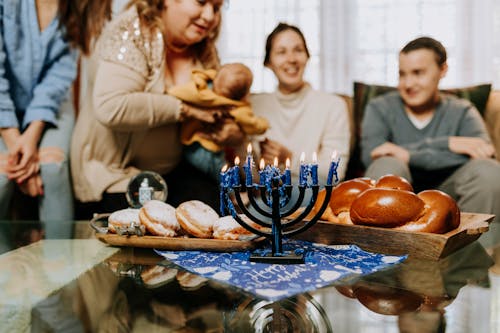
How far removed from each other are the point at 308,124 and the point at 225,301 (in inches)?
56.4

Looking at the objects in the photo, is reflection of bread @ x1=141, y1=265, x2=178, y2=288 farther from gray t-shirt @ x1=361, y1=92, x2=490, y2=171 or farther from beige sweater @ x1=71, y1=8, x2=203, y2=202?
gray t-shirt @ x1=361, y1=92, x2=490, y2=171

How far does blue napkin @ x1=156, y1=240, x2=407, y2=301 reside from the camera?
2.33 feet

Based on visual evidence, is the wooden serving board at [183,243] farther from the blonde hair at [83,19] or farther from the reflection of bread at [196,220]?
the blonde hair at [83,19]

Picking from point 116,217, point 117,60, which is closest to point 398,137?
point 117,60

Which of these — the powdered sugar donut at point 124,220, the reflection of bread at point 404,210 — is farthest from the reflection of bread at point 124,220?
the reflection of bread at point 404,210

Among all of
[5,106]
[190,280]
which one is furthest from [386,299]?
[5,106]

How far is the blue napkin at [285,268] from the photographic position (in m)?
0.71

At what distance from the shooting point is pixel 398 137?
2039 mm

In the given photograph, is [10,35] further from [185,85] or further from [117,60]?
[185,85]

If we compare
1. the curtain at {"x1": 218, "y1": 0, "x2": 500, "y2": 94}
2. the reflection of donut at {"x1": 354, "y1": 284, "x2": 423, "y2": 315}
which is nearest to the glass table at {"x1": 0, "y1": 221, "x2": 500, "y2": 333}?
the reflection of donut at {"x1": 354, "y1": 284, "x2": 423, "y2": 315}

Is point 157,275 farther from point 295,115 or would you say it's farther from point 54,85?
point 54,85

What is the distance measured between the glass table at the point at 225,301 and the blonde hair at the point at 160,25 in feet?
3.65

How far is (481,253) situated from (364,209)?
241 millimetres

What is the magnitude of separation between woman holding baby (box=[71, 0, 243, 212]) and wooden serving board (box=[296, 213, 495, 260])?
92cm
